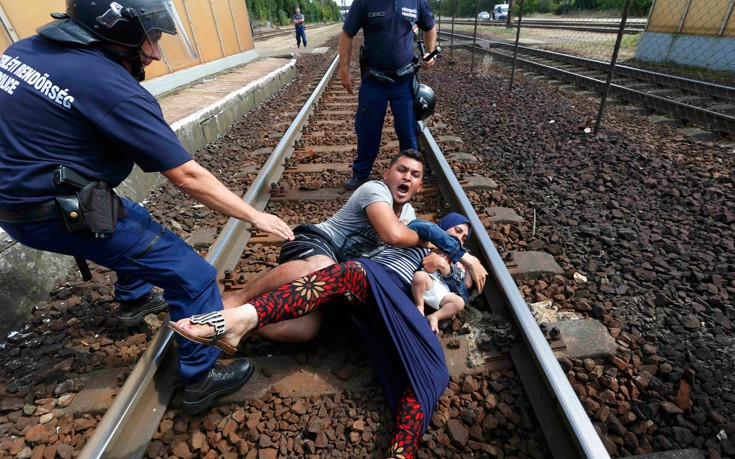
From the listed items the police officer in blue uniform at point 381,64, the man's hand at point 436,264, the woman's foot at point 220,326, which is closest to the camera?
the woman's foot at point 220,326

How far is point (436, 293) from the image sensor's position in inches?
96.6

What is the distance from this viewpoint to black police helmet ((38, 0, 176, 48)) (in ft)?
5.40

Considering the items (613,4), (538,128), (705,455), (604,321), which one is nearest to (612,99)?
(538,128)

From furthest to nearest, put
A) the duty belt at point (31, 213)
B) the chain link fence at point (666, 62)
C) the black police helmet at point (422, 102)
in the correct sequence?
the chain link fence at point (666, 62) < the black police helmet at point (422, 102) < the duty belt at point (31, 213)

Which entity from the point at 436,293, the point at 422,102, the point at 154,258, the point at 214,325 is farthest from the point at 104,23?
the point at 422,102

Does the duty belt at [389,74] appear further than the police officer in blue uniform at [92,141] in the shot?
Yes

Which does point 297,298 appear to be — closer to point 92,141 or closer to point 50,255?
point 92,141

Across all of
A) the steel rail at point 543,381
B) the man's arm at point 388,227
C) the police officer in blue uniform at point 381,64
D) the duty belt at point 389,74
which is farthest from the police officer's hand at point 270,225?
the duty belt at point 389,74

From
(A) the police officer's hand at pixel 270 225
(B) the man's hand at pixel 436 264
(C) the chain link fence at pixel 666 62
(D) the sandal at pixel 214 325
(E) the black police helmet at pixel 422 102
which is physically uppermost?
(A) the police officer's hand at pixel 270 225

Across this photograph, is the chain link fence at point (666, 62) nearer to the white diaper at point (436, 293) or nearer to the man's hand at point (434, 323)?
the white diaper at point (436, 293)

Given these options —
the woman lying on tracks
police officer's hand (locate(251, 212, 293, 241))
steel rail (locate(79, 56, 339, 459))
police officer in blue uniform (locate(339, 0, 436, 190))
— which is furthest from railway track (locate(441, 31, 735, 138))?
steel rail (locate(79, 56, 339, 459))

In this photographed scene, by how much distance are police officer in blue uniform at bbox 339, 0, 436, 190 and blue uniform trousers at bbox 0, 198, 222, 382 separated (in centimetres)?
231

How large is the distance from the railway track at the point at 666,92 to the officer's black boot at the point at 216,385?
6367mm

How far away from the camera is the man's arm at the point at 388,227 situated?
2490mm
